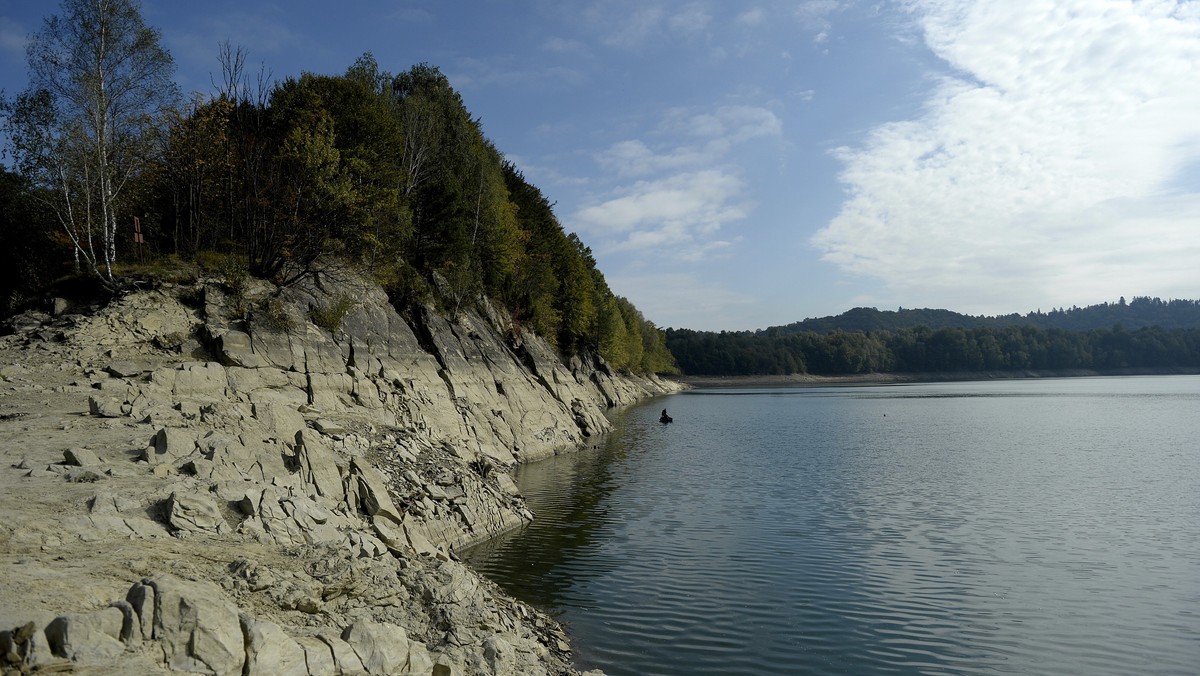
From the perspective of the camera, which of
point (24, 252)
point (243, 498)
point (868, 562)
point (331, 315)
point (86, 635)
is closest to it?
point (86, 635)

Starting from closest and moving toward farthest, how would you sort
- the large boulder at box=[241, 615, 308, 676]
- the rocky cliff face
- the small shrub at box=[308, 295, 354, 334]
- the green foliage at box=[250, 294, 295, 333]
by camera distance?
the large boulder at box=[241, 615, 308, 676] < the rocky cliff face < the green foliage at box=[250, 294, 295, 333] < the small shrub at box=[308, 295, 354, 334]

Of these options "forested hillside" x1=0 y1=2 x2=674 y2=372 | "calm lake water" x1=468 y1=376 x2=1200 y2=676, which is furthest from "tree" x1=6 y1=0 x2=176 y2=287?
"calm lake water" x1=468 y1=376 x2=1200 y2=676

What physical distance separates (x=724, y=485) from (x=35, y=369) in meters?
26.1

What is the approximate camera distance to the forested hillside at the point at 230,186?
27.1 metres

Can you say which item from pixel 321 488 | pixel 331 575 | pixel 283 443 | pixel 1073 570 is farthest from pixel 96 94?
pixel 1073 570

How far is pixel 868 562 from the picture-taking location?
18750 mm

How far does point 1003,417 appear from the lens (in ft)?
221

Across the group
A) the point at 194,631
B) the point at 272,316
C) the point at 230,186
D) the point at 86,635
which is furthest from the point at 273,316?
the point at 86,635

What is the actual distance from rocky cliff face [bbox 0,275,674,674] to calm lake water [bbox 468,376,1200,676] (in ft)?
8.82

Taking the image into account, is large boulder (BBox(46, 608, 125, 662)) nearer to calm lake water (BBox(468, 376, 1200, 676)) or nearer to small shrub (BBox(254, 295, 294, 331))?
calm lake water (BBox(468, 376, 1200, 676))

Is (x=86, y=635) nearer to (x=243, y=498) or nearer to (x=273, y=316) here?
(x=243, y=498)

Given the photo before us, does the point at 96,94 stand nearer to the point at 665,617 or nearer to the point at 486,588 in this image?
the point at 486,588

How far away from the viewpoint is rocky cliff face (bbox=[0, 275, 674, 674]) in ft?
26.2

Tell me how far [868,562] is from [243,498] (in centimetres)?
1597
